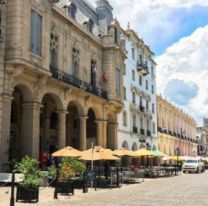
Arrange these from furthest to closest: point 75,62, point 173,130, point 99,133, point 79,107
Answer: point 173,130, point 99,133, point 79,107, point 75,62

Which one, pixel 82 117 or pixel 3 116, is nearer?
pixel 3 116

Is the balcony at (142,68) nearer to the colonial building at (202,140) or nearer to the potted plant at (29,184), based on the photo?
the potted plant at (29,184)

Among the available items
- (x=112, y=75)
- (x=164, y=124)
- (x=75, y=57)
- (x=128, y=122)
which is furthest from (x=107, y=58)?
(x=164, y=124)

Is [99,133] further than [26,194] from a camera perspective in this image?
Yes

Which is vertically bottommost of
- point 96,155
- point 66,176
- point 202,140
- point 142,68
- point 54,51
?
point 66,176

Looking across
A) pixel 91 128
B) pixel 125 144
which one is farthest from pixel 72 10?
pixel 125 144

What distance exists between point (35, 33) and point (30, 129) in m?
6.31

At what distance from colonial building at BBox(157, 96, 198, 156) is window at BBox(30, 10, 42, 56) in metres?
34.2

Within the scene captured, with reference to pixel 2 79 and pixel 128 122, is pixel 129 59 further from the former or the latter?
pixel 2 79

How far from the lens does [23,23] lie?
25.6m

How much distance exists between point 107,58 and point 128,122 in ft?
39.6

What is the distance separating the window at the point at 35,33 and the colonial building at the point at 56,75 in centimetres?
7

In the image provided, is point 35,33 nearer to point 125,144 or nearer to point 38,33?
point 38,33

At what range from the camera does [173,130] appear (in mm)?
75688
